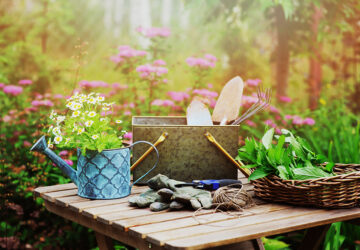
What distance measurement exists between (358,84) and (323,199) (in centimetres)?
447

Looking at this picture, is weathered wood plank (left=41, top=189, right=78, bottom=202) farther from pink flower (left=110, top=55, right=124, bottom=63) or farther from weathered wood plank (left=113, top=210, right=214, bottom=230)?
pink flower (left=110, top=55, right=124, bottom=63)

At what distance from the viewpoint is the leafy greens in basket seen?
1618mm

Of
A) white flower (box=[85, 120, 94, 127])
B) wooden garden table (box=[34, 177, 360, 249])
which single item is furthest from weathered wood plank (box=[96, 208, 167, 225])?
white flower (box=[85, 120, 94, 127])

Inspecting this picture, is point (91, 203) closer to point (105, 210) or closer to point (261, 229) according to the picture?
point (105, 210)

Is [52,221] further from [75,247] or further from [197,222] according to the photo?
[197,222]

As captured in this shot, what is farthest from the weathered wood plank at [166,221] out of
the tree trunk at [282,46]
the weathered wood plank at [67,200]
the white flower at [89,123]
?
the tree trunk at [282,46]

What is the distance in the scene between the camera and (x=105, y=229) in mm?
1521

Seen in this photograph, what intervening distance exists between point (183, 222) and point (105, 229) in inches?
11.1

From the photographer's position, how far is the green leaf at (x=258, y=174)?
160 centimetres

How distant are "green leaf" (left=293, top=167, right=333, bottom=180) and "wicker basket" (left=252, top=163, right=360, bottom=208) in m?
0.05

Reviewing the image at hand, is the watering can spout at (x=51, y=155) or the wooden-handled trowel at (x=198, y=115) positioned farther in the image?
the wooden-handled trowel at (x=198, y=115)

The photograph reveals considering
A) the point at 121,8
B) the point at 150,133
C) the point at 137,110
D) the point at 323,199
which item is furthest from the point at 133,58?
the point at 121,8

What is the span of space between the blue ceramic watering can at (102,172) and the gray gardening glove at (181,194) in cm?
12

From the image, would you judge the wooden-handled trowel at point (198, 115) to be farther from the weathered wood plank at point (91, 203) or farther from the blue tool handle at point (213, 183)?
the weathered wood plank at point (91, 203)
